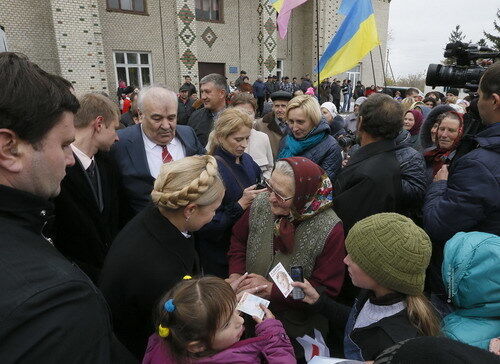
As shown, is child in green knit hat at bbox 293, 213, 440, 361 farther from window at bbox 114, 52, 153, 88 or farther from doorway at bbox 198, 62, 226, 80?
doorway at bbox 198, 62, 226, 80

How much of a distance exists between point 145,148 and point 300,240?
1.54 metres

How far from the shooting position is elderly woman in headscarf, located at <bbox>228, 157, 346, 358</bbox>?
6.23 ft

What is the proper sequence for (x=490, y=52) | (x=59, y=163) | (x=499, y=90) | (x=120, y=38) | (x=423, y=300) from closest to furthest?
(x=59, y=163) < (x=423, y=300) < (x=499, y=90) < (x=490, y=52) < (x=120, y=38)

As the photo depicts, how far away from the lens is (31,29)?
12.4 metres

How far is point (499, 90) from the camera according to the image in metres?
1.81

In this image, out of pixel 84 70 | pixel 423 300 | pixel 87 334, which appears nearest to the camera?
pixel 87 334

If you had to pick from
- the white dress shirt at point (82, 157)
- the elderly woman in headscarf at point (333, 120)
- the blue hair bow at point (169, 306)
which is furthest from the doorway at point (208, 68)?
the blue hair bow at point (169, 306)

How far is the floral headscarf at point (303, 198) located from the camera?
1.90 metres

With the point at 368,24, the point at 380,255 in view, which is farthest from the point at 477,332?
the point at 368,24

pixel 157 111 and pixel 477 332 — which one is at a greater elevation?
pixel 157 111

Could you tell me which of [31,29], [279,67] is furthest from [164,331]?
[279,67]

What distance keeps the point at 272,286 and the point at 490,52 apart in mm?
2402

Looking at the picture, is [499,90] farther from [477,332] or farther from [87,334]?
[87,334]

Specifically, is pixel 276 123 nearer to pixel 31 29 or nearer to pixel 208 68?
pixel 31 29
